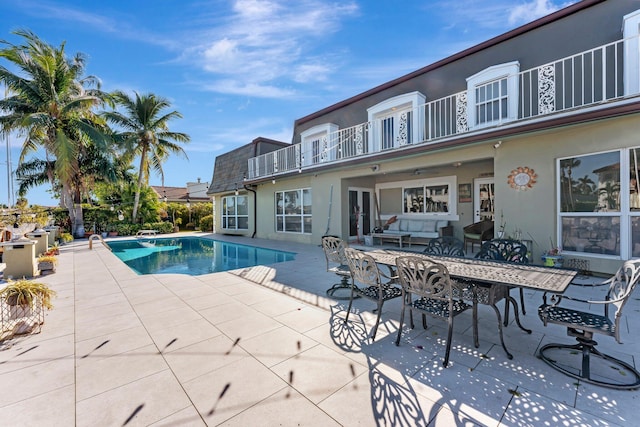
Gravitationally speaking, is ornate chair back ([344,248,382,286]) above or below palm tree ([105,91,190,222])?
below

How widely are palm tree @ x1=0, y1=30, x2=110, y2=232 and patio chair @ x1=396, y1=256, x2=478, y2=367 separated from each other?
16.9 meters

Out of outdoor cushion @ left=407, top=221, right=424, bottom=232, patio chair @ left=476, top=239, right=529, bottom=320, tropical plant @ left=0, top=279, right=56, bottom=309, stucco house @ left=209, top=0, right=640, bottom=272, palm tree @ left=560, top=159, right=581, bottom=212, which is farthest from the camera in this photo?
outdoor cushion @ left=407, top=221, right=424, bottom=232

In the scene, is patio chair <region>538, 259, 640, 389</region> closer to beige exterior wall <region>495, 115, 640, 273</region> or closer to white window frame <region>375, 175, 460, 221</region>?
beige exterior wall <region>495, 115, 640, 273</region>

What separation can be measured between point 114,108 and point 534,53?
68.5 feet

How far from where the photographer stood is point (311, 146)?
509 inches

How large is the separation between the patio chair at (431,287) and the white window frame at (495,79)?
5.97m

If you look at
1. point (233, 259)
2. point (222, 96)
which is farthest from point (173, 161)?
point (233, 259)

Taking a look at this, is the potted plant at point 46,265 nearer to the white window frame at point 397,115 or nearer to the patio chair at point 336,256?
the patio chair at point 336,256

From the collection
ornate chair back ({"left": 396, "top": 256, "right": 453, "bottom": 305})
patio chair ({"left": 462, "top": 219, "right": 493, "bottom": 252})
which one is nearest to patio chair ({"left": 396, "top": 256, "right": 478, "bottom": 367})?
ornate chair back ({"left": 396, "top": 256, "right": 453, "bottom": 305})

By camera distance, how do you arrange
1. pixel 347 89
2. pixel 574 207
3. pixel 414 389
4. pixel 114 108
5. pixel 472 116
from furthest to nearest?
pixel 114 108 → pixel 347 89 → pixel 472 116 → pixel 574 207 → pixel 414 389

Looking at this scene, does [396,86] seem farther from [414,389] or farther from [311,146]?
[414,389]

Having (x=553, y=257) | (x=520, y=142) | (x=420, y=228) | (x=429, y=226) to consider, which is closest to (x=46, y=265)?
(x=420, y=228)

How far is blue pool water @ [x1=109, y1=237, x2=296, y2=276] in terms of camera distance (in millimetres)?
8758

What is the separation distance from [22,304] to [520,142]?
30.8 ft
